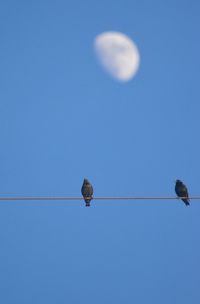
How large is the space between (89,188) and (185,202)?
320 cm

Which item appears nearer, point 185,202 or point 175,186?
point 185,202

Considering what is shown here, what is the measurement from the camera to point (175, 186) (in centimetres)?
1769

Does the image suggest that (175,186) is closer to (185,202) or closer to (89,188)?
(185,202)

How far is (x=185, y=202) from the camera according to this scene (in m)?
16.2

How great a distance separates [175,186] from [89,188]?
3450 millimetres

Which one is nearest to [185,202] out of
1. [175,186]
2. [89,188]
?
[175,186]

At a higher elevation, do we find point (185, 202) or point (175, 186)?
point (175, 186)

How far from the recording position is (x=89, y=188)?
16078mm

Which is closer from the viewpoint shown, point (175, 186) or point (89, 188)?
point (89, 188)
